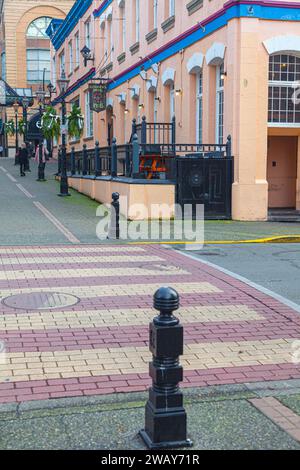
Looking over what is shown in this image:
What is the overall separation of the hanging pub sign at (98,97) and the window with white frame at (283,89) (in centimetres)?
1626

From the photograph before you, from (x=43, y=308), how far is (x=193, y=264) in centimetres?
411

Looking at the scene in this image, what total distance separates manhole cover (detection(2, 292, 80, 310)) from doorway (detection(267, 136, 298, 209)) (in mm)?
13488

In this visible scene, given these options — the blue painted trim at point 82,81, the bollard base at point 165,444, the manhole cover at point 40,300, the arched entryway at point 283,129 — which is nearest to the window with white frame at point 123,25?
the blue painted trim at point 82,81

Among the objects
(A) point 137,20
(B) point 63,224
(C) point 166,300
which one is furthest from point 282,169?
(C) point 166,300

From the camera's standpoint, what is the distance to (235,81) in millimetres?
17719

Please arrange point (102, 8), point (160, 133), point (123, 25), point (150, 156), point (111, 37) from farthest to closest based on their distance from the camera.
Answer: point (102, 8)
point (111, 37)
point (123, 25)
point (160, 133)
point (150, 156)

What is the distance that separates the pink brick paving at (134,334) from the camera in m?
5.22

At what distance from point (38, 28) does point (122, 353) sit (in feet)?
195

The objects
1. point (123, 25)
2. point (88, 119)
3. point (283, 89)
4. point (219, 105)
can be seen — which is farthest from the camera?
point (88, 119)

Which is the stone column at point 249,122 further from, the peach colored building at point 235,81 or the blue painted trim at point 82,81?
the blue painted trim at point 82,81

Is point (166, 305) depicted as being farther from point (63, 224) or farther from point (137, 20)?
point (137, 20)

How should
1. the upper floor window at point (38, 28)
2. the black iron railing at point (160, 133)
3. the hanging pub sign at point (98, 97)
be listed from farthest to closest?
the upper floor window at point (38, 28), the hanging pub sign at point (98, 97), the black iron railing at point (160, 133)
